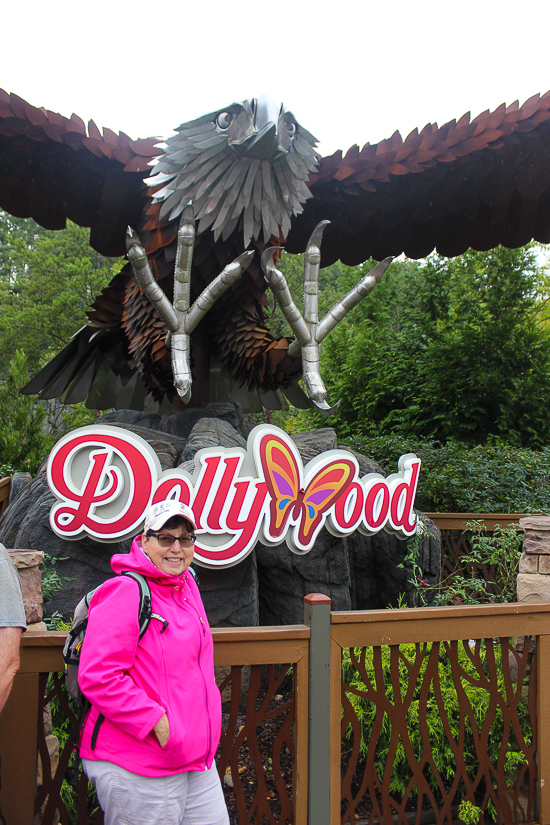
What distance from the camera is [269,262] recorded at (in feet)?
11.8

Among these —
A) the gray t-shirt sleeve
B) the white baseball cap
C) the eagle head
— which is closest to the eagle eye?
the eagle head

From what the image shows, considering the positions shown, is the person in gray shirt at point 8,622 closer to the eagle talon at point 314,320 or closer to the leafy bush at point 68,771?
the leafy bush at point 68,771

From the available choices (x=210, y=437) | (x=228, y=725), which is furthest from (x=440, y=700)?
(x=210, y=437)

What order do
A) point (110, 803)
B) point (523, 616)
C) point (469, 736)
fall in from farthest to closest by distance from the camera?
point (469, 736)
point (523, 616)
point (110, 803)

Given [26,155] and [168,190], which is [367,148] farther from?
[26,155]

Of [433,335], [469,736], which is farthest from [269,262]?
[433,335]

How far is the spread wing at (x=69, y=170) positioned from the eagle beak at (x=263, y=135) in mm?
812

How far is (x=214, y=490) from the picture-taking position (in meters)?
3.20

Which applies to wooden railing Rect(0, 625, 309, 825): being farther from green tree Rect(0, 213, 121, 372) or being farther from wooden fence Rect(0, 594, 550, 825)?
green tree Rect(0, 213, 121, 372)

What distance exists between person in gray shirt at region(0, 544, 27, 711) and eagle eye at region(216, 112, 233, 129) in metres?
3.08

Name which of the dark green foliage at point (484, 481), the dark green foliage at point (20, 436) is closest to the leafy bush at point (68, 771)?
the dark green foliage at point (484, 481)

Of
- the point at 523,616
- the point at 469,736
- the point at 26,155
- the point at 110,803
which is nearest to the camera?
the point at 110,803

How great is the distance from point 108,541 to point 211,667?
175 centimetres

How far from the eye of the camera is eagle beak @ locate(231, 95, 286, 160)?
3500 mm
